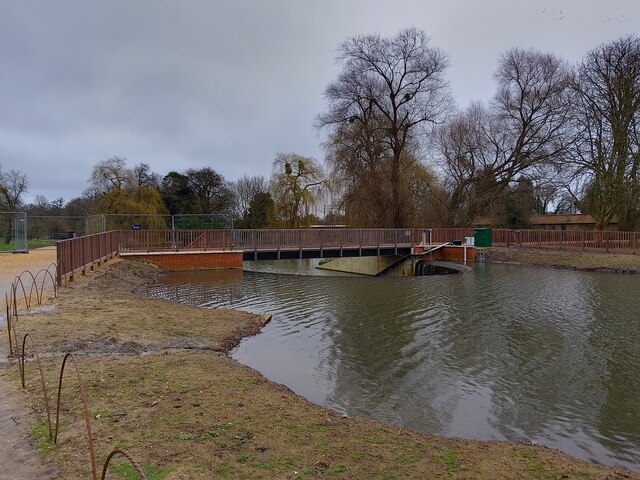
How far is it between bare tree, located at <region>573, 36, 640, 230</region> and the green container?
25.5 feet

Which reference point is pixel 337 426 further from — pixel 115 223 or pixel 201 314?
pixel 115 223

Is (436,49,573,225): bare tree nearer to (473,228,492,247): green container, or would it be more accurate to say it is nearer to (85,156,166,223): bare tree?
(473,228,492,247): green container

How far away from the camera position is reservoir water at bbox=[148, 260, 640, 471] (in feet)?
19.8

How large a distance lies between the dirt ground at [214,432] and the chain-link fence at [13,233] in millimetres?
20527

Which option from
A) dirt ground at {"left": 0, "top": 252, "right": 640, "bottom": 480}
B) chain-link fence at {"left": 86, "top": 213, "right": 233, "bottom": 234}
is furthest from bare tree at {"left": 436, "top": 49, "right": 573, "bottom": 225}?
dirt ground at {"left": 0, "top": 252, "right": 640, "bottom": 480}

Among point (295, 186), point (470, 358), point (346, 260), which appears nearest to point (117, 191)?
point (295, 186)

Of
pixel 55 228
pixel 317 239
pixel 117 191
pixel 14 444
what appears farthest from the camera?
pixel 117 191

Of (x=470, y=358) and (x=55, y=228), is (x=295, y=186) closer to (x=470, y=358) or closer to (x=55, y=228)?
(x=55, y=228)

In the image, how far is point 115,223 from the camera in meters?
31.5

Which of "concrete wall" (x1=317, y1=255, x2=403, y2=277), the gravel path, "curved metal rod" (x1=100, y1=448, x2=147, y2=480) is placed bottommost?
"concrete wall" (x1=317, y1=255, x2=403, y2=277)

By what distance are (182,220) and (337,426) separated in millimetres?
26103

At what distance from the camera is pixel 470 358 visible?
903cm

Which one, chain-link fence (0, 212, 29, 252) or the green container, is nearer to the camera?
chain-link fence (0, 212, 29, 252)

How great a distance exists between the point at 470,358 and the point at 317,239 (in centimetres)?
1943
